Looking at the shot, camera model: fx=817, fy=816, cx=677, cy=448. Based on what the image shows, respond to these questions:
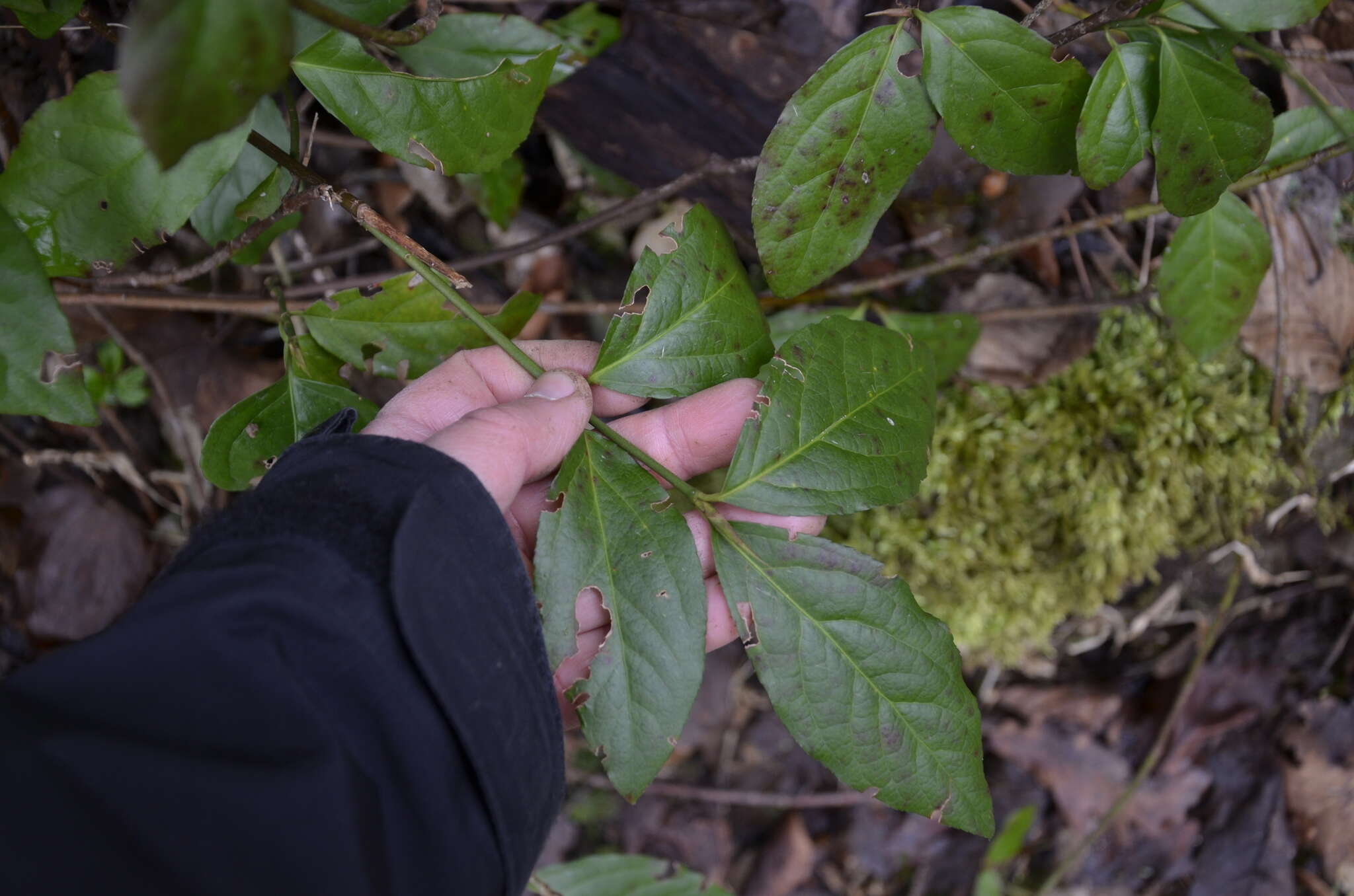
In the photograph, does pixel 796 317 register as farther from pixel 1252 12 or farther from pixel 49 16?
pixel 49 16

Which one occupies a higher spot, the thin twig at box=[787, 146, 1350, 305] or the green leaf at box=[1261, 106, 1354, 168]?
the green leaf at box=[1261, 106, 1354, 168]

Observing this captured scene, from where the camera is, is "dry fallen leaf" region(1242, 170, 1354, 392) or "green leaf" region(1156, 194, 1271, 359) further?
"dry fallen leaf" region(1242, 170, 1354, 392)

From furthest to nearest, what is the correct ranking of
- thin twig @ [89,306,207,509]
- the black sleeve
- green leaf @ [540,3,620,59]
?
thin twig @ [89,306,207,509] → green leaf @ [540,3,620,59] → the black sleeve

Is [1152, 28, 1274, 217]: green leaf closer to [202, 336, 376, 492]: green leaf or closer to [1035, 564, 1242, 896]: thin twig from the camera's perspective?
[202, 336, 376, 492]: green leaf

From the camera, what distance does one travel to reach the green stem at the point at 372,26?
0.84 m

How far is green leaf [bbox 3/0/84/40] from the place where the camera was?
1165mm

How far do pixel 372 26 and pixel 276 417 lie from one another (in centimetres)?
69

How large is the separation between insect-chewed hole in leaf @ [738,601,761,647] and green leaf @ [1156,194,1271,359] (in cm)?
105

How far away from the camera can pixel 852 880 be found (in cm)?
306

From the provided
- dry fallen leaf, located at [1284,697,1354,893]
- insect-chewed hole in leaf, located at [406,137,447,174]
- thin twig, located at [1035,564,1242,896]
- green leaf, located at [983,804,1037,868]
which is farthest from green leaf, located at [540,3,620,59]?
dry fallen leaf, located at [1284,697,1354,893]

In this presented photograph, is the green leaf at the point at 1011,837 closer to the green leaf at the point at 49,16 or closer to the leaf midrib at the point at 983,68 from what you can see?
the leaf midrib at the point at 983,68

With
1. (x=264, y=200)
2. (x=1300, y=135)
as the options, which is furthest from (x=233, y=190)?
(x=1300, y=135)

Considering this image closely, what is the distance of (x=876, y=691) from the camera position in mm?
1283

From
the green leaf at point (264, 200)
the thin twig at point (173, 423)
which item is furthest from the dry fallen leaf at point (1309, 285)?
the thin twig at point (173, 423)
